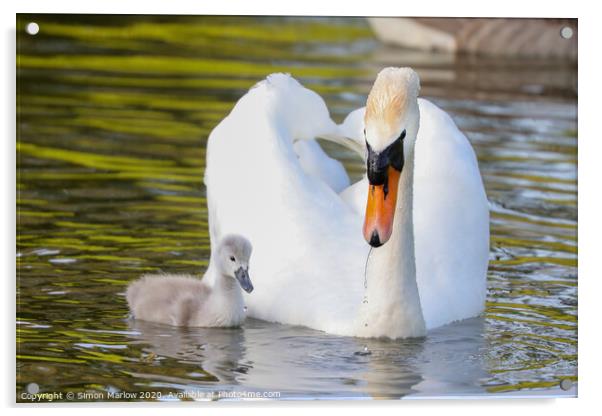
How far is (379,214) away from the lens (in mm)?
12562

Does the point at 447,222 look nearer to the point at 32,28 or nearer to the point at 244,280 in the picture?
the point at 244,280

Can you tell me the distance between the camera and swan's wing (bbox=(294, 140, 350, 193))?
14500 millimetres

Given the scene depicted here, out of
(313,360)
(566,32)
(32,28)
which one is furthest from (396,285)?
(32,28)

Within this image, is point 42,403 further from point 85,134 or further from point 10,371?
point 85,134

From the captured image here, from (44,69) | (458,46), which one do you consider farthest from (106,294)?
(458,46)

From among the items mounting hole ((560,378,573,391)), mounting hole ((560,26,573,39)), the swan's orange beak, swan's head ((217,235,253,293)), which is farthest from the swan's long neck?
mounting hole ((560,26,573,39))

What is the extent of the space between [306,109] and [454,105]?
178 cm

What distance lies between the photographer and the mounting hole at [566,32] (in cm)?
1342

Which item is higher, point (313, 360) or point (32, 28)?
point (32, 28)

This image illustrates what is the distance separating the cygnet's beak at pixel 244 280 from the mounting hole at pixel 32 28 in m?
1.47

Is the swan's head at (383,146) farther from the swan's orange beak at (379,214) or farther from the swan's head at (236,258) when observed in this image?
the swan's head at (236,258)

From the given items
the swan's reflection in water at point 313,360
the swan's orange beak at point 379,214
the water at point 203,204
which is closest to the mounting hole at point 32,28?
the water at point 203,204

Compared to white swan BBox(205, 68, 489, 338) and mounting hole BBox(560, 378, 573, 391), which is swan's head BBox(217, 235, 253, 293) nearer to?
white swan BBox(205, 68, 489, 338)

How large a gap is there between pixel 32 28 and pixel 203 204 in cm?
227
